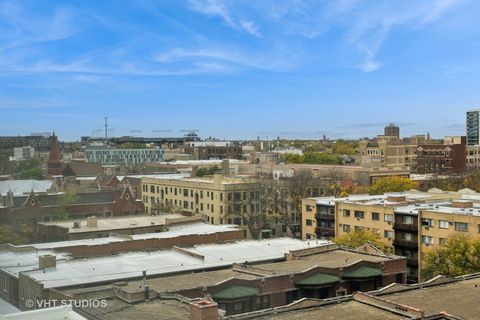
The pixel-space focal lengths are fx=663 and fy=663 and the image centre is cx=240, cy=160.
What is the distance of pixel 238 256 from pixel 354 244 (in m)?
10.2

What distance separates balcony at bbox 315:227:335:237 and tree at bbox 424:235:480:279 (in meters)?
14.0

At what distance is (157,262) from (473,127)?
492ft

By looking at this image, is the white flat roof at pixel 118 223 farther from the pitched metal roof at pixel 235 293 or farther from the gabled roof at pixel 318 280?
the pitched metal roof at pixel 235 293

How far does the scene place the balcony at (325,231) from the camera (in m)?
47.0

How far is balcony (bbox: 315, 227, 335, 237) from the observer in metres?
47.0

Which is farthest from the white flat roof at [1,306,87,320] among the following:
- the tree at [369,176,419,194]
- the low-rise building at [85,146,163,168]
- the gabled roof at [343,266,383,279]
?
the low-rise building at [85,146,163,168]

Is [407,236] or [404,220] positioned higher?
[404,220]

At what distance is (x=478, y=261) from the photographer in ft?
103

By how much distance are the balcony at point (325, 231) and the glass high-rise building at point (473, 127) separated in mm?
124471

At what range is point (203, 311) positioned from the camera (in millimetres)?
16656

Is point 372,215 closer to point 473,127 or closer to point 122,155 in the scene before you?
point 122,155

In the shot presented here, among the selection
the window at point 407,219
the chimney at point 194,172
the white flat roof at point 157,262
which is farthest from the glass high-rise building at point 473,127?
the white flat roof at point 157,262

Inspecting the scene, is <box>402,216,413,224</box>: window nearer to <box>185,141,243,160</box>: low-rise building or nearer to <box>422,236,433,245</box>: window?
<box>422,236,433,245</box>: window

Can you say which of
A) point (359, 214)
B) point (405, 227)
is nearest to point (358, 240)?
point (405, 227)
